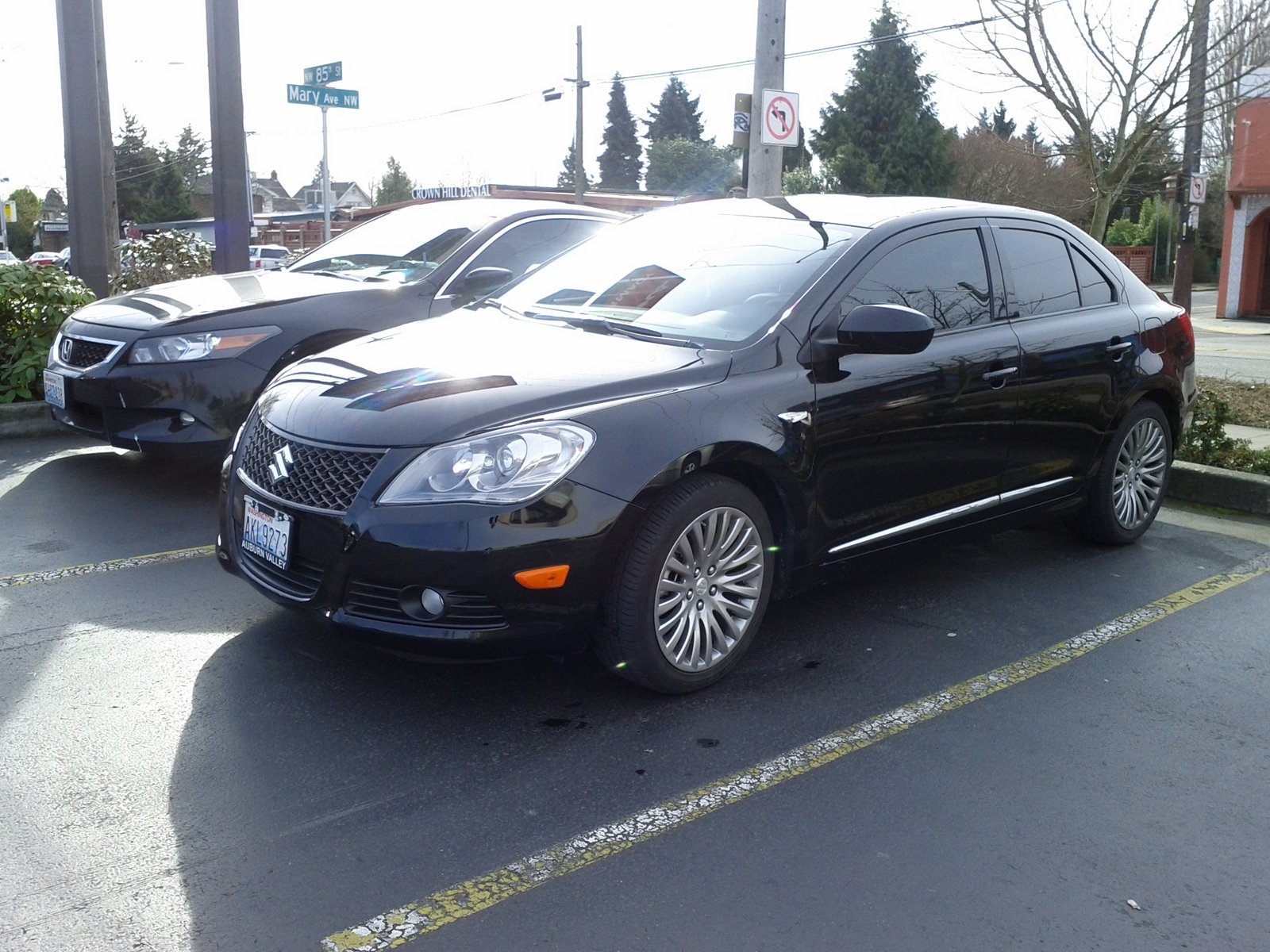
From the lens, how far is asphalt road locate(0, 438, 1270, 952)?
9.50ft

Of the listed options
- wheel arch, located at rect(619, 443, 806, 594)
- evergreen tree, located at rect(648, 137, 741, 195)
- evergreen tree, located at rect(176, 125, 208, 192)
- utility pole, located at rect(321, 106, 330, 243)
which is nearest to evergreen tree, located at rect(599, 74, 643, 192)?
evergreen tree, located at rect(648, 137, 741, 195)

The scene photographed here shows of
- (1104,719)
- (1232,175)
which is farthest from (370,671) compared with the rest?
(1232,175)

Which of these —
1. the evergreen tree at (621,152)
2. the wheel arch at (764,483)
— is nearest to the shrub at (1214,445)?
the wheel arch at (764,483)

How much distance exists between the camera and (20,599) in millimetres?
4941

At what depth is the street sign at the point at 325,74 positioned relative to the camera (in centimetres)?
1411

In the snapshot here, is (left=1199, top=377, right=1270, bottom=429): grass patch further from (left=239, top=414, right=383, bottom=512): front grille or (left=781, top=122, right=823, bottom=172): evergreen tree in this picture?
(left=781, top=122, right=823, bottom=172): evergreen tree

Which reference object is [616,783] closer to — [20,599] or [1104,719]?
[1104,719]

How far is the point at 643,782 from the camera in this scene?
3557 millimetres

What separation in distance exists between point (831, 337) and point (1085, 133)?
7563 millimetres

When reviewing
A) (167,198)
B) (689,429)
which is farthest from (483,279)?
(167,198)

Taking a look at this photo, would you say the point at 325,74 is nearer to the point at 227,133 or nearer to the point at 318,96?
the point at 318,96

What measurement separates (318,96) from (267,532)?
1115 centimetres

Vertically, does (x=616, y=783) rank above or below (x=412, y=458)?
below

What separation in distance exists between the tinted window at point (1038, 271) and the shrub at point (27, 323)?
6672 mm
